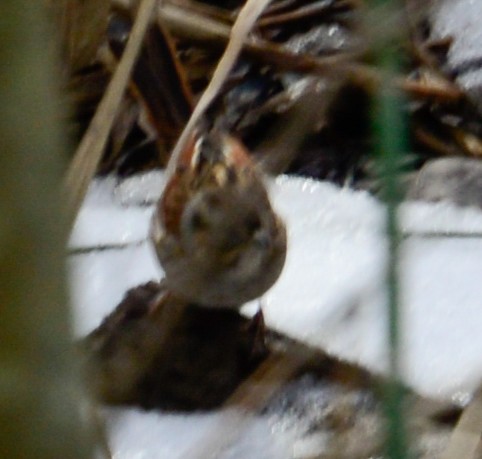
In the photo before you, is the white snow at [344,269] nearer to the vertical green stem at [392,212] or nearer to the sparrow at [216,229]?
the sparrow at [216,229]

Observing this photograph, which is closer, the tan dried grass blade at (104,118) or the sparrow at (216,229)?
the tan dried grass blade at (104,118)

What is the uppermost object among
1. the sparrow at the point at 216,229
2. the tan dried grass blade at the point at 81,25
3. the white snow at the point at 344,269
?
the tan dried grass blade at the point at 81,25

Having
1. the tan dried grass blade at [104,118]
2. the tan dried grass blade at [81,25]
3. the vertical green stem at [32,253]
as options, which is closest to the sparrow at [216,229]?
the tan dried grass blade at [81,25]

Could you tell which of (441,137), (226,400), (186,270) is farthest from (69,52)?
(441,137)

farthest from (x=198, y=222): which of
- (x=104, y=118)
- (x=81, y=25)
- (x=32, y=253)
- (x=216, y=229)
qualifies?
(x=32, y=253)

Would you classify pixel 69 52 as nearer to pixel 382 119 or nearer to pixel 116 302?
pixel 116 302

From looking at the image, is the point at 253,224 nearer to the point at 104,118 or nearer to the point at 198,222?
the point at 198,222
